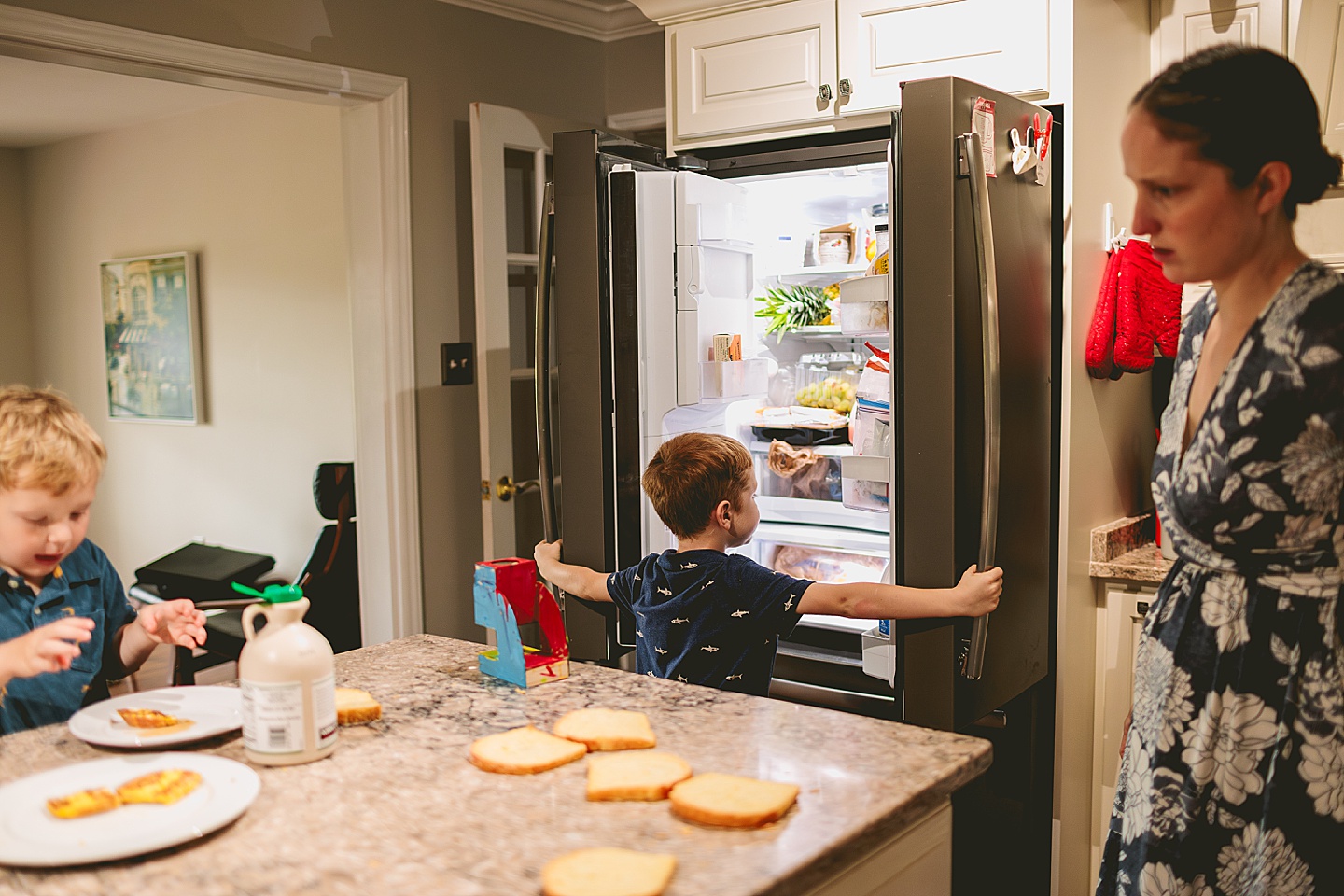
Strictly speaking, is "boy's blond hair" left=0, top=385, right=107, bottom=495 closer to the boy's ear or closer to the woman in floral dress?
the boy's ear

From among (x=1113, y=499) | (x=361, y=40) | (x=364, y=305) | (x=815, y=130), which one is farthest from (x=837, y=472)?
(x=361, y=40)

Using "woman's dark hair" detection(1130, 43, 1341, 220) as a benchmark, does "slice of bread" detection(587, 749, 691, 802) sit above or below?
below

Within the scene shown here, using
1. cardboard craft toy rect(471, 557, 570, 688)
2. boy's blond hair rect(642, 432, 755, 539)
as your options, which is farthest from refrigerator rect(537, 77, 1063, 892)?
cardboard craft toy rect(471, 557, 570, 688)

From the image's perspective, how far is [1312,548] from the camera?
128 centimetres

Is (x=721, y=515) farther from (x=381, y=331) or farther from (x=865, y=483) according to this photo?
(x=381, y=331)

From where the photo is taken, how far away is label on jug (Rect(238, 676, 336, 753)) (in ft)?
3.88

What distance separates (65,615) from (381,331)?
167 centimetres

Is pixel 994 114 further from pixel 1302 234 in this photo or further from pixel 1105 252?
pixel 1302 234

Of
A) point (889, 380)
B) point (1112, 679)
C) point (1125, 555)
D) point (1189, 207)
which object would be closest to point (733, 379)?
point (889, 380)

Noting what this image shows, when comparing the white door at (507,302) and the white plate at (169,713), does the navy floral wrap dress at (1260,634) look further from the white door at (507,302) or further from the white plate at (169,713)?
the white door at (507,302)

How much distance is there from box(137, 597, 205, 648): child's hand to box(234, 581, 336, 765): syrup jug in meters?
0.31

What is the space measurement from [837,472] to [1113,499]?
0.66 m

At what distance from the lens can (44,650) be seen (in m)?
1.22

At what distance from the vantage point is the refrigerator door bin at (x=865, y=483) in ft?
8.08
